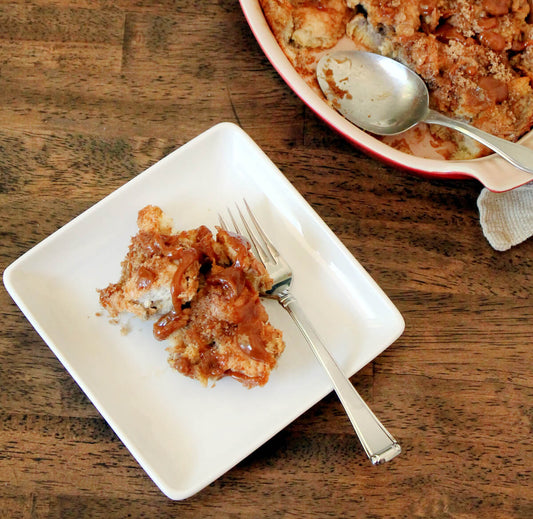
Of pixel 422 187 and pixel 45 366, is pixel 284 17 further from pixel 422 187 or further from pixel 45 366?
pixel 45 366

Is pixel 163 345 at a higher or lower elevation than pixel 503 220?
lower

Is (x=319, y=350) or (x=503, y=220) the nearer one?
(x=319, y=350)

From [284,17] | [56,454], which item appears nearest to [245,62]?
[284,17]

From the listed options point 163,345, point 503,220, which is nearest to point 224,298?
point 163,345

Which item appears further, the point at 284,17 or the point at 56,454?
the point at 284,17

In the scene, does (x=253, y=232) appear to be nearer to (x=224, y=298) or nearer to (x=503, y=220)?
(x=224, y=298)

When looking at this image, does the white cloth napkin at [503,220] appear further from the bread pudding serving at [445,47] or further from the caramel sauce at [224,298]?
the caramel sauce at [224,298]
